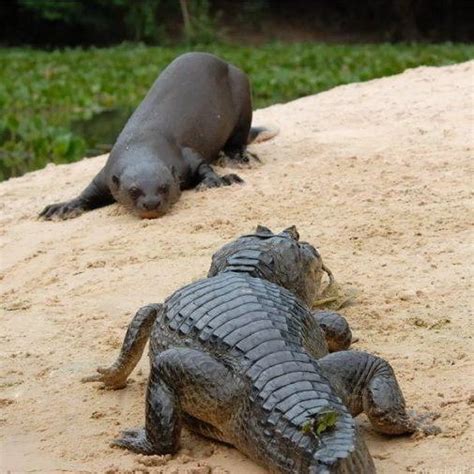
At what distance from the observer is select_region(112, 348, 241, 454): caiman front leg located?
11.2 feet

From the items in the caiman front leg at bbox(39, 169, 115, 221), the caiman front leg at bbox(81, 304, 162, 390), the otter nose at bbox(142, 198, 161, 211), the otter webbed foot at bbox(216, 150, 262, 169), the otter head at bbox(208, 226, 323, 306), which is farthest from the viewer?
the otter webbed foot at bbox(216, 150, 262, 169)

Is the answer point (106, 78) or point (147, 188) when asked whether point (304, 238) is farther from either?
point (106, 78)

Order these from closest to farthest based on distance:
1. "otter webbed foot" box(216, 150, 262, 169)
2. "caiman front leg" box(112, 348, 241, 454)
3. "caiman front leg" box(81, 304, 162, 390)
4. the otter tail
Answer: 1. "caiman front leg" box(112, 348, 241, 454)
2. "caiman front leg" box(81, 304, 162, 390)
3. "otter webbed foot" box(216, 150, 262, 169)
4. the otter tail

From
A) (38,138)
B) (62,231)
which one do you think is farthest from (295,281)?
(38,138)

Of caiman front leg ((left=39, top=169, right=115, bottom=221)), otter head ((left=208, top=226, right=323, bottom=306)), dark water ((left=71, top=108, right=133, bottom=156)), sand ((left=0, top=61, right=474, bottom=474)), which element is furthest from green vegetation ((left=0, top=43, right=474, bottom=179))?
otter head ((left=208, top=226, right=323, bottom=306))

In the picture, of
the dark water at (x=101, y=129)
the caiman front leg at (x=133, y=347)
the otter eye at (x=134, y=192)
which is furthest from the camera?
the dark water at (x=101, y=129)

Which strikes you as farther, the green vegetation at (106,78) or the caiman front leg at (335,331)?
the green vegetation at (106,78)

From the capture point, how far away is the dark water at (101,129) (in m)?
11.1

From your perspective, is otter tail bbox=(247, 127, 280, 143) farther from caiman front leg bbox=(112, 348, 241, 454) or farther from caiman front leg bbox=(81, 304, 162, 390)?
caiman front leg bbox=(112, 348, 241, 454)

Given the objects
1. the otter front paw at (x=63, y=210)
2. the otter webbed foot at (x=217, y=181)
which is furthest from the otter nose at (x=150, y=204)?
the otter front paw at (x=63, y=210)

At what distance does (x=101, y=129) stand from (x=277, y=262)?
8308mm

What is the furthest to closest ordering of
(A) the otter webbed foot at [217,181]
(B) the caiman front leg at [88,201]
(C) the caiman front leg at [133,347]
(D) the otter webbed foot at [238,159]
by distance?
(D) the otter webbed foot at [238,159] < (B) the caiman front leg at [88,201] < (A) the otter webbed foot at [217,181] < (C) the caiman front leg at [133,347]

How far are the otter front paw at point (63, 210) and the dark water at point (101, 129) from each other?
123 inches

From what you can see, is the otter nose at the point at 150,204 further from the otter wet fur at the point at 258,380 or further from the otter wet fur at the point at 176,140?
the otter wet fur at the point at 258,380
